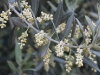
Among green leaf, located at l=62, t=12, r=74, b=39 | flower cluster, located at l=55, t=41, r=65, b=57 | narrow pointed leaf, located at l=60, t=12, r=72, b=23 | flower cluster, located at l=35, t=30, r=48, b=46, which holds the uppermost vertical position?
narrow pointed leaf, located at l=60, t=12, r=72, b=23

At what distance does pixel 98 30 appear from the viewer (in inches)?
40.3

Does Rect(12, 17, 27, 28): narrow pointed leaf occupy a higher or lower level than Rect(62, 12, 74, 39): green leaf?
higher

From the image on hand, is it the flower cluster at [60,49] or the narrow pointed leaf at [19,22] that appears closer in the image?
the flower cluster at [60,49]

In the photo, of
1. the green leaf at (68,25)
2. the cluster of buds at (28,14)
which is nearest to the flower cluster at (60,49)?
the green leaf at (68,25)

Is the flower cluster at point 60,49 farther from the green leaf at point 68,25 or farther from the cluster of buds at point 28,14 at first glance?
the cluster of buds at point 28,14

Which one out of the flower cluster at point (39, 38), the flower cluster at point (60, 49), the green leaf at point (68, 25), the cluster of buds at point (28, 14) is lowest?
the flower cluster at point (60, 49)

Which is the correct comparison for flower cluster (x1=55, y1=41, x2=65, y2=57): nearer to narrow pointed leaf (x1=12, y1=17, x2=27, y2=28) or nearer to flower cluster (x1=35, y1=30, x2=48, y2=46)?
flower cluster (x1=35, y1=30, x2=48, y2=46)

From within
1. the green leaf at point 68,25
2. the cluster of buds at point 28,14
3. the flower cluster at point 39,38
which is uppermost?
the cluster of buds at point 28,14

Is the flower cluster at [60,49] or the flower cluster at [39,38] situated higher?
the flower cluster at [39,38]

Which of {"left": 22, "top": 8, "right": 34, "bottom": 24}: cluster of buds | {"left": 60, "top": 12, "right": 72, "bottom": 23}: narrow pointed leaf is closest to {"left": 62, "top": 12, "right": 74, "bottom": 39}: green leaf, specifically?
{"left": 60, "top": 12, "right": 72, "bottom": 23}: narrow pointed leaf

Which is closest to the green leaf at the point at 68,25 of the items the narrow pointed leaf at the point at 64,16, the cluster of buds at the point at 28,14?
the narrow pointed leaf at the point at 64,16

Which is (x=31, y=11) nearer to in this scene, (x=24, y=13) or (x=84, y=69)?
(x=24, y=13)

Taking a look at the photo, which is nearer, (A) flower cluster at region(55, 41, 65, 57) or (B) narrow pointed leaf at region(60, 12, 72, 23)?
(A) flower cluster at region(55, 41, 65, 57)

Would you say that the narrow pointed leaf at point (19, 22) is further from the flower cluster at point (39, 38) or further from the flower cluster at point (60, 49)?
the flower cluster at point (60, 49)
